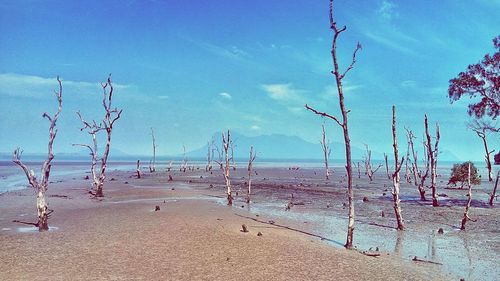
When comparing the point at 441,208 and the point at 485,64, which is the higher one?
the point at 485,64

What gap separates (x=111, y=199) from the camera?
31.3 m

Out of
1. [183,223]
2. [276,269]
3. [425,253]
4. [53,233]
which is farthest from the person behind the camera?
[183,223]

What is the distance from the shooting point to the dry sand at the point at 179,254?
38.9 ft

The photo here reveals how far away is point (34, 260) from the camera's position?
12.8m

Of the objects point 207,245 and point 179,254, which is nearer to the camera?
point 179,254

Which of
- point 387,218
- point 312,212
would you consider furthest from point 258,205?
point 387,218

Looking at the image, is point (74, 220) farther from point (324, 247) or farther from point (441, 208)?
point (441, 208)

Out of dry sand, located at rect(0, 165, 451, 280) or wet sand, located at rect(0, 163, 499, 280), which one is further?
wet sand, located at rect(0, 163, 499, 280)

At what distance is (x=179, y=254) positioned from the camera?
13.8m

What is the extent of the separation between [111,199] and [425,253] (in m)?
24.3

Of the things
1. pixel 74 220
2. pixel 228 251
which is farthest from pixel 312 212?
pixel 74 220

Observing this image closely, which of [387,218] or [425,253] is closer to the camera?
[425,253]

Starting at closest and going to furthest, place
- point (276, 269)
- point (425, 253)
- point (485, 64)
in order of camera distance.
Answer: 1. point (276, 269)
2. point (425, 253)
3. point (485, 64)

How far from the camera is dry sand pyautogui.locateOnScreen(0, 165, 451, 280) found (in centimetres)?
1187
